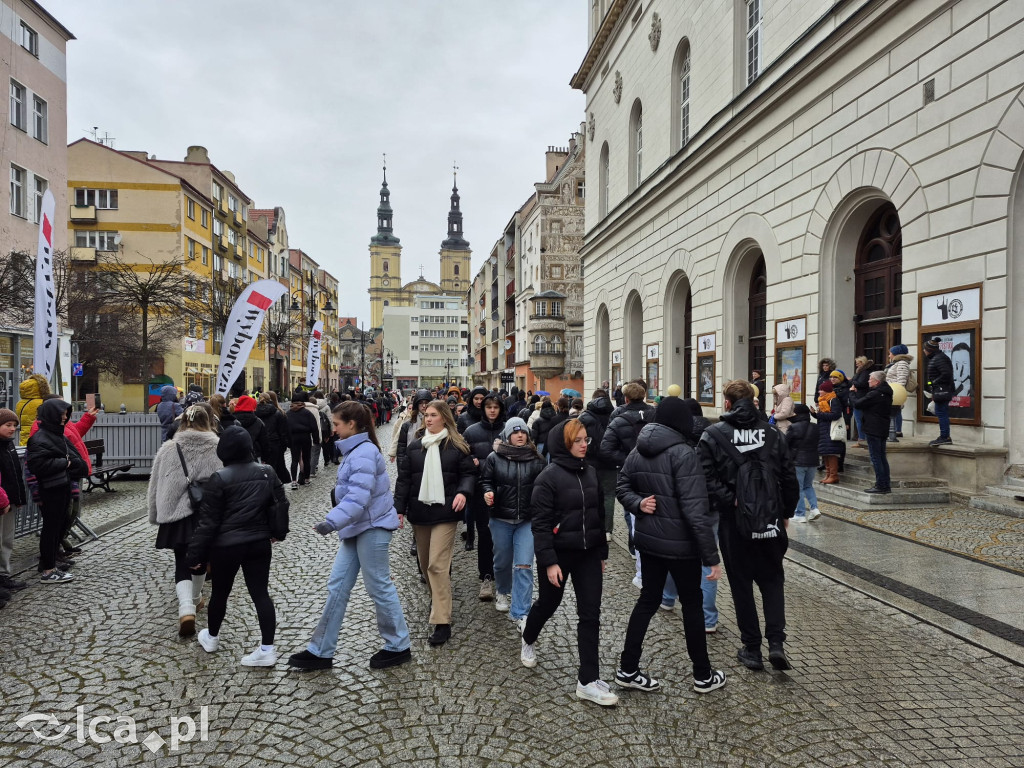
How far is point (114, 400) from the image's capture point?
40.6 metres

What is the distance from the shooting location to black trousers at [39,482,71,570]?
6312 mm

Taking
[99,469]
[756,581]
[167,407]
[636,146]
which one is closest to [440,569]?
[756,581]

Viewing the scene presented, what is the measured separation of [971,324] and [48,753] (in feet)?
36.7

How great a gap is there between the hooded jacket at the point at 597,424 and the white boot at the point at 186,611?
3.82 m

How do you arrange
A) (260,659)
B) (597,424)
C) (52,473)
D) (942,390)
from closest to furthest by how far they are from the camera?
(260,659), (52,473), (597,424), (942,390)

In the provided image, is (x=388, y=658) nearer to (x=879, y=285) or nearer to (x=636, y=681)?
(x=636, y=681)

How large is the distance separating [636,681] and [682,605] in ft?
1.86

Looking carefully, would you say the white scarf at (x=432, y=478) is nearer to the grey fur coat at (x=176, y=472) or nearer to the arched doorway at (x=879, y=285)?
the grey fur coat at (x=176, y=472)

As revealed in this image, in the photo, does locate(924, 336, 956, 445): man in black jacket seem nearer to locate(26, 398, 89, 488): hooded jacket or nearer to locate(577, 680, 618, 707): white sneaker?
locate(577, 680, 618, 707): white sneaker

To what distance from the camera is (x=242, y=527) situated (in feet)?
14.6

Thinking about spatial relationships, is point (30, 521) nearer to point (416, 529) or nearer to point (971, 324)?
point (416, 529)

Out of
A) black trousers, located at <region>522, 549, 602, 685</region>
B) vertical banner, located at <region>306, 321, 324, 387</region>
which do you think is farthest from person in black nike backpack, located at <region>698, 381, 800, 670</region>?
vertical banner, located at <region>306, 321, 324, 387</region>

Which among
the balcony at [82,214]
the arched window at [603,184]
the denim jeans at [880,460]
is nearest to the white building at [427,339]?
the balcony at [82,214]

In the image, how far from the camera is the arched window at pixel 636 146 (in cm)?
2569
